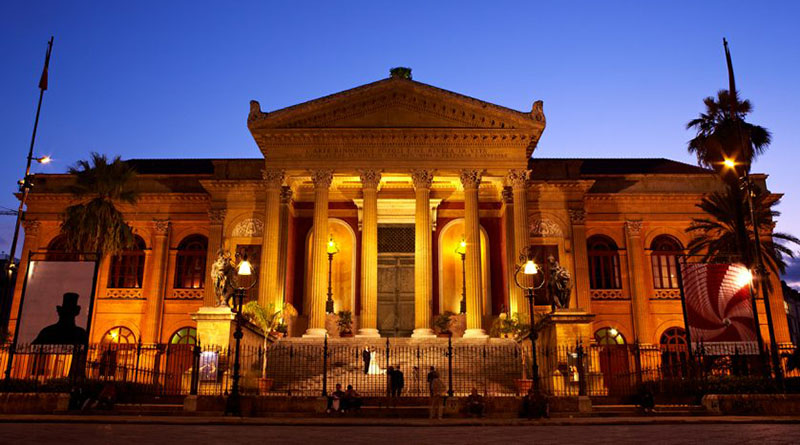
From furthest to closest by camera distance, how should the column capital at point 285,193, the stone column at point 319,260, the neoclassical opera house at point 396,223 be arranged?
the column capital at point 285,193
the neoclassical opera house at point 396,223
the stone column at point 319,260

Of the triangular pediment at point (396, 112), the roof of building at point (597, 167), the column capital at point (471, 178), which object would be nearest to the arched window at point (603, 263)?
the roof of building at point (597, 167)

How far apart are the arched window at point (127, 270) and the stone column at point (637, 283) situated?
1058 inches

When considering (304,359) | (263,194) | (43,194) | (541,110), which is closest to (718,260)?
(541,110)

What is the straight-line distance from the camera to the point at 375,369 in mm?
24828

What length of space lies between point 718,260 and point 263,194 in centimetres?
2263

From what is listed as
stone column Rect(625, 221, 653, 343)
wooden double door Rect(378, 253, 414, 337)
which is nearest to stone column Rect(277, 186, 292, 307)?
wooden double door Rect(378, 253, 414, 337)

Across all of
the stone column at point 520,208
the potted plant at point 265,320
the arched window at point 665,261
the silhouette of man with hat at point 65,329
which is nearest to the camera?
the silhouette of man with hat at point 65,329

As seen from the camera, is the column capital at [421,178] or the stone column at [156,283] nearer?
the column capital at [421,178]

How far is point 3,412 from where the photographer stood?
16.7 m

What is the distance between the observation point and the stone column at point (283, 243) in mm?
30625

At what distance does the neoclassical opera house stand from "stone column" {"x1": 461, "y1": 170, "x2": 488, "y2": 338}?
0.06 meters

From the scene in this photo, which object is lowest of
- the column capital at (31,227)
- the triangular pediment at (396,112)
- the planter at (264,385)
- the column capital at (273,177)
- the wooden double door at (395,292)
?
the planter at (264,385)

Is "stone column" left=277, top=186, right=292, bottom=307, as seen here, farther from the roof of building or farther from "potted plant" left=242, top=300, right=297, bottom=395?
the roof of building

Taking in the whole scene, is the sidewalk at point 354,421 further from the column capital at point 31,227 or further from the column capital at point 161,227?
the column capital at point 31,227
